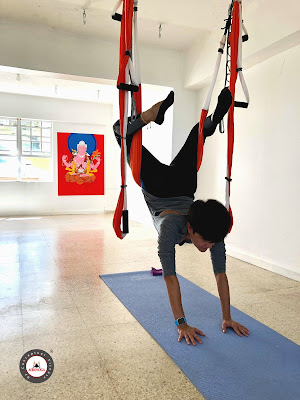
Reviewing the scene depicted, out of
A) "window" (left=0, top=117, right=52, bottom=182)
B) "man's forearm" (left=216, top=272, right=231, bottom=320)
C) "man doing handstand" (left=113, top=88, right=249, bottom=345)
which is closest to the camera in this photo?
"man doing handstand" (left=113, top=88, right=249, bottom=345)

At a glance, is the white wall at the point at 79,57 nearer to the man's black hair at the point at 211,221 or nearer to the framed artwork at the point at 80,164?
the man's black hair at the point at 211,221

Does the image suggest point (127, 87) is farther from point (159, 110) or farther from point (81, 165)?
point (81, 165)


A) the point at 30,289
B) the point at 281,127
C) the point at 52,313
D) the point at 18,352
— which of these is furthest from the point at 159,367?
the point at 281,127

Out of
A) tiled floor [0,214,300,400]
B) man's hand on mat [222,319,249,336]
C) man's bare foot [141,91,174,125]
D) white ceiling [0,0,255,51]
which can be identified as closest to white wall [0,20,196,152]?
white ceiling [0,0,255,51]

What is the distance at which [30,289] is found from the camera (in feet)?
9.46

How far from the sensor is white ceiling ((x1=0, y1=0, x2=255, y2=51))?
3299mm

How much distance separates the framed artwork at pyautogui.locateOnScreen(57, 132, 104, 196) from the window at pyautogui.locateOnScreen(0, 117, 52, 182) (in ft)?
0.95

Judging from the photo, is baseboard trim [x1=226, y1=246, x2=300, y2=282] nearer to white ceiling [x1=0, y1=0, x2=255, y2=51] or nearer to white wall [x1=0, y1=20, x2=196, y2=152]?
white wall [x1=0, y1=20, x2=196, y2=152]

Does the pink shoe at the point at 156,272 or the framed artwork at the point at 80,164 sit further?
the framed artwork at the point at 80,164

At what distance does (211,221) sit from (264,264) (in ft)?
7.39

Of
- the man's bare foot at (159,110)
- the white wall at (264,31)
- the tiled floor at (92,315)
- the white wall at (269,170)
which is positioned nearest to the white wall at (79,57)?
the white wall at (264,31)

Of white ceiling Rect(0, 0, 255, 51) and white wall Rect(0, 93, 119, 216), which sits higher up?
white ceiling Rect(0, 0, 255, 51)

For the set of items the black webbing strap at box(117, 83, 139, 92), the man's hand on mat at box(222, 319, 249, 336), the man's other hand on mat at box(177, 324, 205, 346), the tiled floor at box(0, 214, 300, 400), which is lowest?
the tiled floor at box(0, 214, 300, 400)

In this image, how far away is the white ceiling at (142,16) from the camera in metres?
3.30
